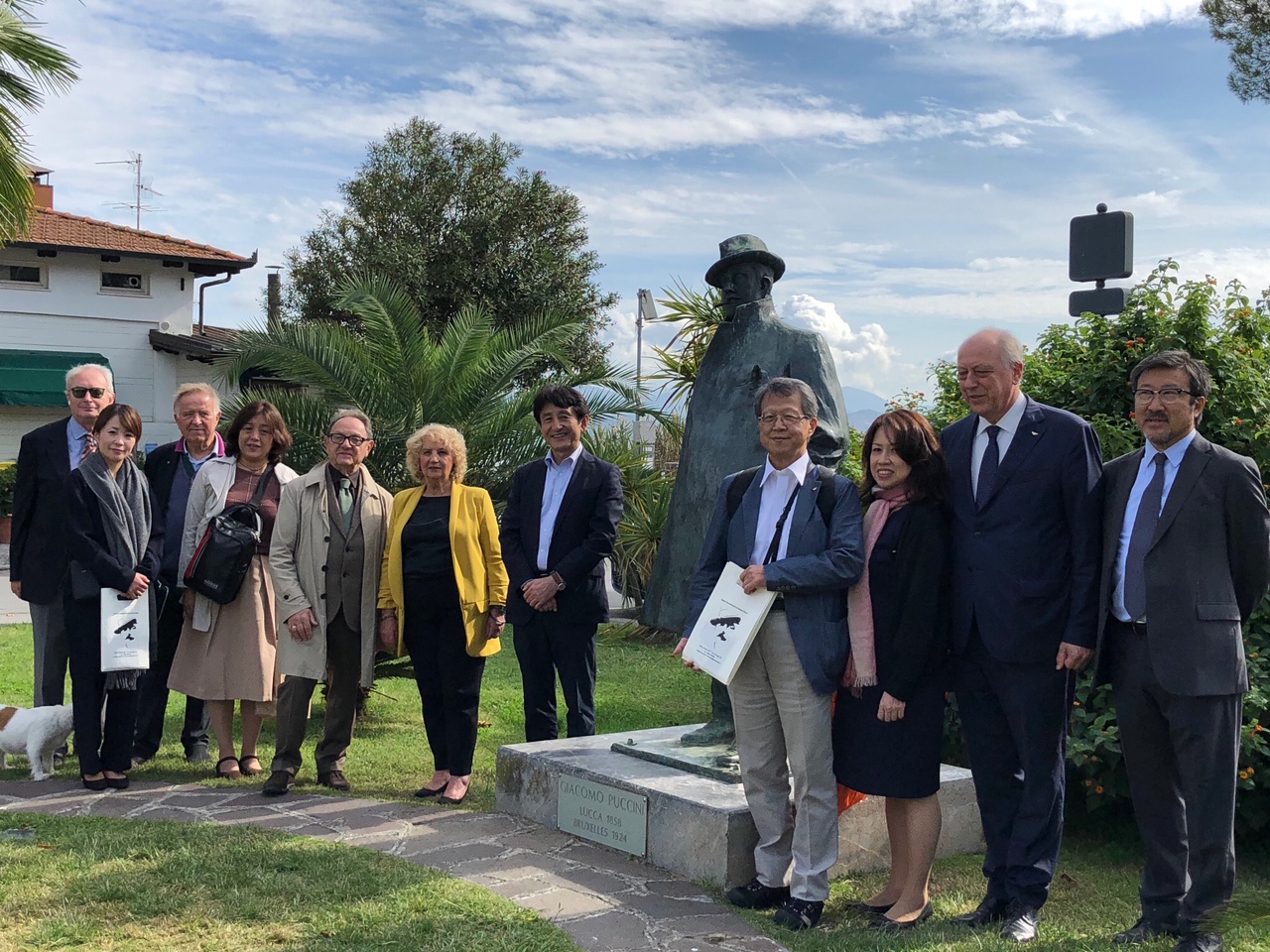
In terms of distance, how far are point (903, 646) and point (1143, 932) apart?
1.24 metres

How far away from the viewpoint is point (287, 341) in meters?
8.91

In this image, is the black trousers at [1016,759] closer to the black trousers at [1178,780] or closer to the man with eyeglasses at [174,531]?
the black trousers at [1178,780]

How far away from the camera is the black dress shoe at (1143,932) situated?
4.01m

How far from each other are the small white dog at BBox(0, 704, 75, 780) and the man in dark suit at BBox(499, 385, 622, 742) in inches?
93.4

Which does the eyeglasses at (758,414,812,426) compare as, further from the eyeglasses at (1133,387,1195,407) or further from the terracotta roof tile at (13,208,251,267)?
the terracotta roof tile at (13,208,251,267)

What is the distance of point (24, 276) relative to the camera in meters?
27.2

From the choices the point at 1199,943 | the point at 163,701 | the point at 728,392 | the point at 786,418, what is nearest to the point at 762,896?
the point at 1199,943

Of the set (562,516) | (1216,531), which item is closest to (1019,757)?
(1216,531)

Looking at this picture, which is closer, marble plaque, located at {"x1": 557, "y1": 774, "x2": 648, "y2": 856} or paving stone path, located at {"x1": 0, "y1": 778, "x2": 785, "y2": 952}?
paving stone path, located at {"x1": 0, "y1": 778, "x2": 785, "y2": 952}

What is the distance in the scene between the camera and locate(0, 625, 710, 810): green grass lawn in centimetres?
641

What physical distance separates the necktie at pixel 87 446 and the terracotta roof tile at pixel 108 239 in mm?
22413

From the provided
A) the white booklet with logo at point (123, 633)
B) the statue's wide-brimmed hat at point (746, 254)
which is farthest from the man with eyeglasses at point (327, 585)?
the statue's wide-brimmed hat at point (746, 254)

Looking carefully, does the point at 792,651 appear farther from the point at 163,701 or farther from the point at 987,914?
the point at 163,701

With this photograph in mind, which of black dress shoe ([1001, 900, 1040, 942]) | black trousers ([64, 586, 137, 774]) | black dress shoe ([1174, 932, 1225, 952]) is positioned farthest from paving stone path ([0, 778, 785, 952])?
black dress shoe ([1174, 932, 1225, 952])
